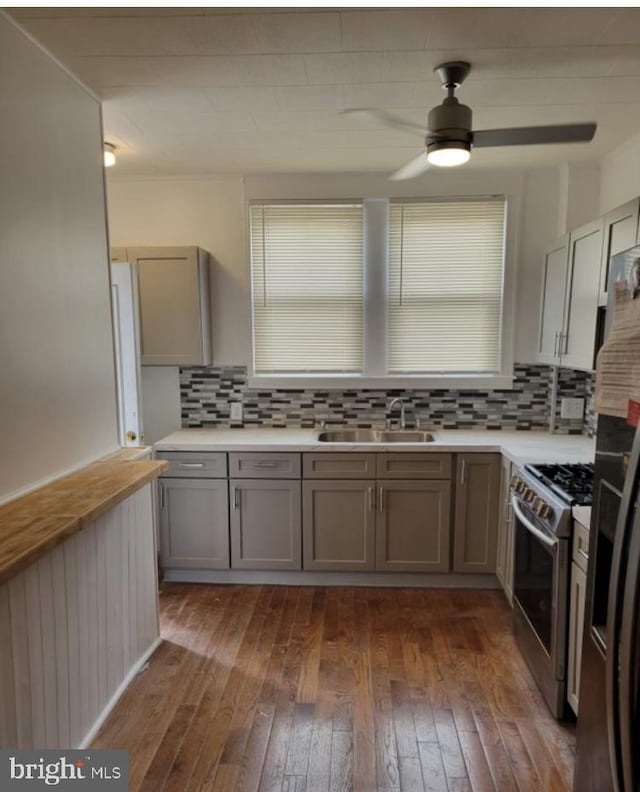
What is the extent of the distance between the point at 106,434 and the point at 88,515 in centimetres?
71

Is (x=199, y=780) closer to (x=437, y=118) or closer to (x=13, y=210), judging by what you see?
(x=13, y=210)

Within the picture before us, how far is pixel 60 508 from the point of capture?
156 centimetres

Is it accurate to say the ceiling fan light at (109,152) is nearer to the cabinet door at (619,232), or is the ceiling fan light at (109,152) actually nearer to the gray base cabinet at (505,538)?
the cabinet door at (619,232)

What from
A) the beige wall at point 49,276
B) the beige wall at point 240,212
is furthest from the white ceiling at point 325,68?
the beige wall at point 240,212

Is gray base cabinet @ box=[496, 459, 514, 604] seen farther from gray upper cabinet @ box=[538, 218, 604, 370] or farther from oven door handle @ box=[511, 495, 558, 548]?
gray upper cabinet @ box=[538, 218, 604, 370]

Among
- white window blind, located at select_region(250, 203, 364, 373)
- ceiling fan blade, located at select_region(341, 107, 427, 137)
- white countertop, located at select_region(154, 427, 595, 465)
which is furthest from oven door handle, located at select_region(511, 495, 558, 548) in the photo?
ceiling fan blade, located at select_region(341, 107, 427, 137)

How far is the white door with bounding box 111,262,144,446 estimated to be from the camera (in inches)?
116

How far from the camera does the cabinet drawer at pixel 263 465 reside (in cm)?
298

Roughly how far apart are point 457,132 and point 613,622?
5.72 feet

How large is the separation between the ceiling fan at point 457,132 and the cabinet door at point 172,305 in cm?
164

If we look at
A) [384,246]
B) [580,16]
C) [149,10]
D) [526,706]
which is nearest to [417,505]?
[526,706]

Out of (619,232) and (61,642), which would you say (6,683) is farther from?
(619,232)

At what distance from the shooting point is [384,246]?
131 inches

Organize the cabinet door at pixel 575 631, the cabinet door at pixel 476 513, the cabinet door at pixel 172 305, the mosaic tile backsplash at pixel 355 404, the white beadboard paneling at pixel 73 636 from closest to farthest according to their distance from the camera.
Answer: the white beadboard paneling at pixel 73 636
the cabinet door at pixel 575 631
the cabinet door at pixel 476 513
the cabinet door at pixel 172 305
the mosaic tile backsplash at pixel 355 404
